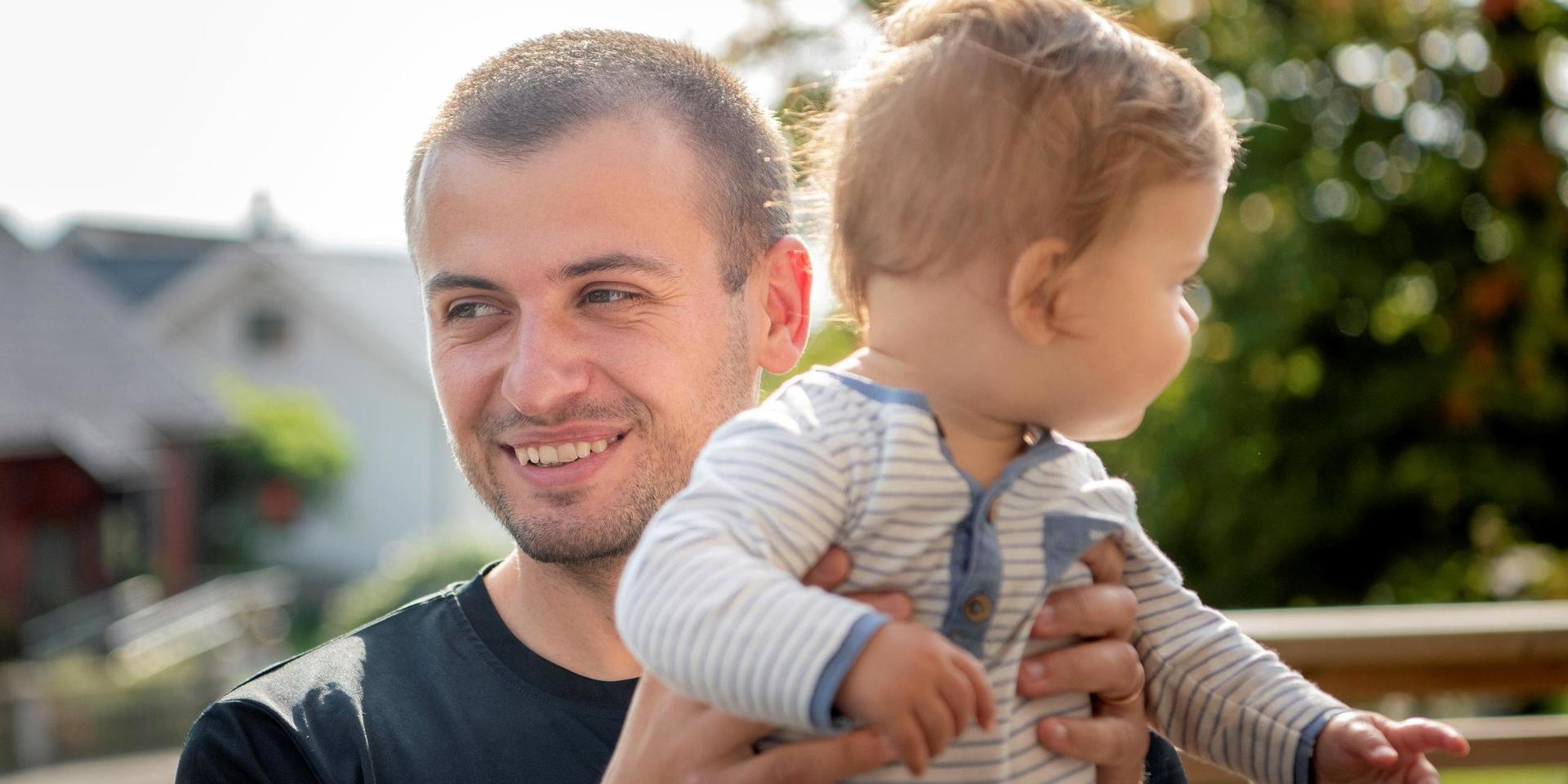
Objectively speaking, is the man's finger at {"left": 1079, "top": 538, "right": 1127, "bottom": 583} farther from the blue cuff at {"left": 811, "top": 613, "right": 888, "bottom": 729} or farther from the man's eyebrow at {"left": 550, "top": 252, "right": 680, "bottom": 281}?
the man's eyebrow at {"left": 550, "top": 252, "right": 680, "bottom": 281}

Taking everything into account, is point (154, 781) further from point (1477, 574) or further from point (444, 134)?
point (444, 134)

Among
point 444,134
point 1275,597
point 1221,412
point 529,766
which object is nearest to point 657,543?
point 529,766

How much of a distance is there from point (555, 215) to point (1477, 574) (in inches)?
313

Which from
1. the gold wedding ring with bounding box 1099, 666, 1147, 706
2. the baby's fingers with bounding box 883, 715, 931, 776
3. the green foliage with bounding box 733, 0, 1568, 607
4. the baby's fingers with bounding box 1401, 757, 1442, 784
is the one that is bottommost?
the green foliage with bounding box 733, 0, 1568, 607

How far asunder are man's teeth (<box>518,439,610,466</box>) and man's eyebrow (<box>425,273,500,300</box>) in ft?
0.67

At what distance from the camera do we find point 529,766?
1693 mm

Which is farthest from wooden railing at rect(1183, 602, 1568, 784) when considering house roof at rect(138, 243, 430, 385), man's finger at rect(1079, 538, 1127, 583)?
house roof at rect(138, 243, 430, 385)

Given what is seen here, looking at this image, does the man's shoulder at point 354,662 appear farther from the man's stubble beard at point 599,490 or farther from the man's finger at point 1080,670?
the man's finger at point 1080,670

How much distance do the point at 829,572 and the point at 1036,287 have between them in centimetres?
28

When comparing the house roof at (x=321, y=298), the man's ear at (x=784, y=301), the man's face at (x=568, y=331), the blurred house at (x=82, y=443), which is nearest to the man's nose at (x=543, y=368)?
the man's face at (x=568, y=331)

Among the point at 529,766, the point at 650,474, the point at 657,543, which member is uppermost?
the point at 657,543

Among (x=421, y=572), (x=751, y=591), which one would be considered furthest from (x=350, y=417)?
(x=751, y=591)

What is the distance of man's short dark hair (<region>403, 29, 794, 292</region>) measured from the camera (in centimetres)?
188

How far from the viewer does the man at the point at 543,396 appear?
1695mm
